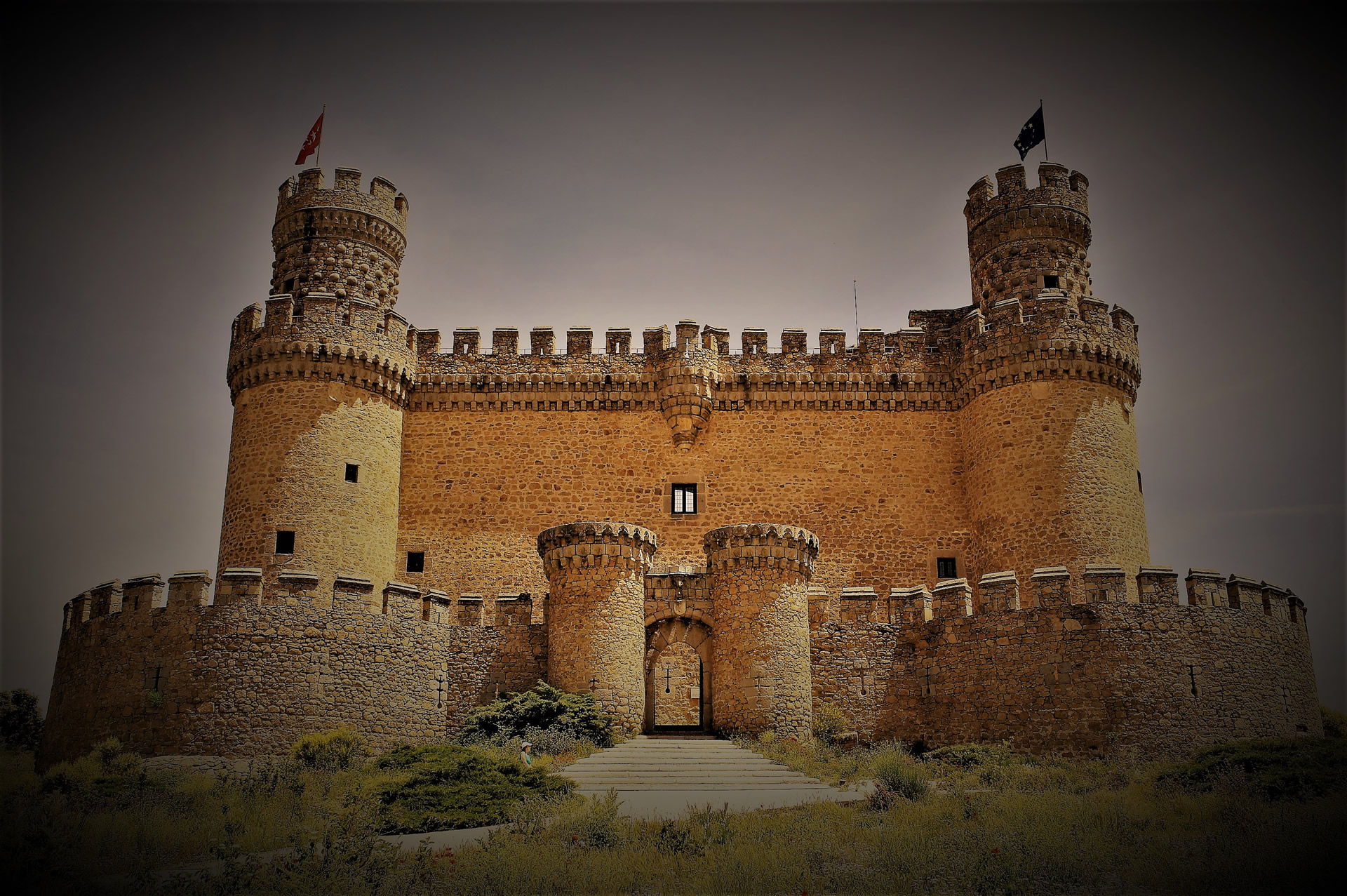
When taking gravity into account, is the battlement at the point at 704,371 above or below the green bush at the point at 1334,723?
above

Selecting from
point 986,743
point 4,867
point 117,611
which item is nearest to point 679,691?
point 986,743

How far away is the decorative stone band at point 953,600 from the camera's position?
19531 mm

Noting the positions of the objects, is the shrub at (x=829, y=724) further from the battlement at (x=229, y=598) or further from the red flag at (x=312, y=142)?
the red flag at (x=312, y=142)

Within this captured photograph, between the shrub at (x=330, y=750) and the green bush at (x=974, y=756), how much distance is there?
9.55 meters

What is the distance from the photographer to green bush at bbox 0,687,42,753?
1054 inches

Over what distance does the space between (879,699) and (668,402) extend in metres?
9.26

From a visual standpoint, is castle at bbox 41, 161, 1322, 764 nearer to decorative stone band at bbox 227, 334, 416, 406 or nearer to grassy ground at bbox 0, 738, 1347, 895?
decorative stone band at bbox 227, 334, 416, 406

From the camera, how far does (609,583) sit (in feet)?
64.2

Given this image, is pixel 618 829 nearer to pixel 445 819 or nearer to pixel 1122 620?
pixel 445 819

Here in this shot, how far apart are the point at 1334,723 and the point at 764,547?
13.1 m

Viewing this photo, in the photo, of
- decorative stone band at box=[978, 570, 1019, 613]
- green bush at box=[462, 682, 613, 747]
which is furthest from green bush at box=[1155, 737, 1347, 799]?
green bush at box=[462, 682, 613, 747]

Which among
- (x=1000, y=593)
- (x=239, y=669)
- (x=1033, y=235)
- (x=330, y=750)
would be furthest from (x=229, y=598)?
(x=1033, y=235)

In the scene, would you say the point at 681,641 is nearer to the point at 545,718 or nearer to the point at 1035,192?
the point at 545,718

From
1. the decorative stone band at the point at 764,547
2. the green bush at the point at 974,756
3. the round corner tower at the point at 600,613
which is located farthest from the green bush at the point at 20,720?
the green bush at the point at 974,756
